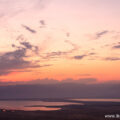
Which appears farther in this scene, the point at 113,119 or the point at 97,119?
the point at 97,119

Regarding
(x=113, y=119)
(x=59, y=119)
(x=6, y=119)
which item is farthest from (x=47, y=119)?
(x=113, y=119)

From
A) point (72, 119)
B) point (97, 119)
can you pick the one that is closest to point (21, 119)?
point (72, 119)

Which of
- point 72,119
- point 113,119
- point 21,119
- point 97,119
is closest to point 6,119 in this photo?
point 21,119

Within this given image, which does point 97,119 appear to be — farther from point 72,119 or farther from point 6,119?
point 6,119

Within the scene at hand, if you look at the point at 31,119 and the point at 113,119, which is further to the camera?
the point at 31,119

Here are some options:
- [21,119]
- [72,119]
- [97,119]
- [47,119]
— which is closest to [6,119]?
[21,119]

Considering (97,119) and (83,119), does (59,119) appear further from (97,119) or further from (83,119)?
(97,119)

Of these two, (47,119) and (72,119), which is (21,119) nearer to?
(47,119)

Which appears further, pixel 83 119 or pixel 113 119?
pixel 83 119
